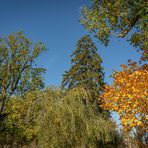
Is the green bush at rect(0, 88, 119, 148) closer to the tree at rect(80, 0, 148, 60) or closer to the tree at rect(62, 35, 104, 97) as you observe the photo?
the tree at rect(80, 0, 148, 60)

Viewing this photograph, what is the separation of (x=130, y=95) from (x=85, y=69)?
67.9 feet

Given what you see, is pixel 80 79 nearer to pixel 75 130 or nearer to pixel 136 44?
pixel 75 130

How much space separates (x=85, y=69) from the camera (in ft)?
118

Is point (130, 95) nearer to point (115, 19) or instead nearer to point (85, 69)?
point (115, 19)

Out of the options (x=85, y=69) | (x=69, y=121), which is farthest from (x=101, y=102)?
(x=85, y=69)

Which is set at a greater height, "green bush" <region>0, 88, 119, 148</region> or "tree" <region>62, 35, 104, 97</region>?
"tree" <region>62, 35, 104, 97</region>

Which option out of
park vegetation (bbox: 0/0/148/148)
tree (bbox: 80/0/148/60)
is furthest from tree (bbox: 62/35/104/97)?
tree (bbox: 80/0/148/60)

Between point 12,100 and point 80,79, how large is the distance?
826 centimetres

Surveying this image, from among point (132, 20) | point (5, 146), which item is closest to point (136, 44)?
point (132, 20)

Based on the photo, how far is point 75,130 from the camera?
18672 millimetres

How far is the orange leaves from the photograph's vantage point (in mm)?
15523

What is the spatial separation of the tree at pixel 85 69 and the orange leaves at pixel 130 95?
14689 mm

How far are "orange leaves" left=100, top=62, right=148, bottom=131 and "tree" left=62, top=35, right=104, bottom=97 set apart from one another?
14.7 m

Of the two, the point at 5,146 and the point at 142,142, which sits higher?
the point at 5,146
